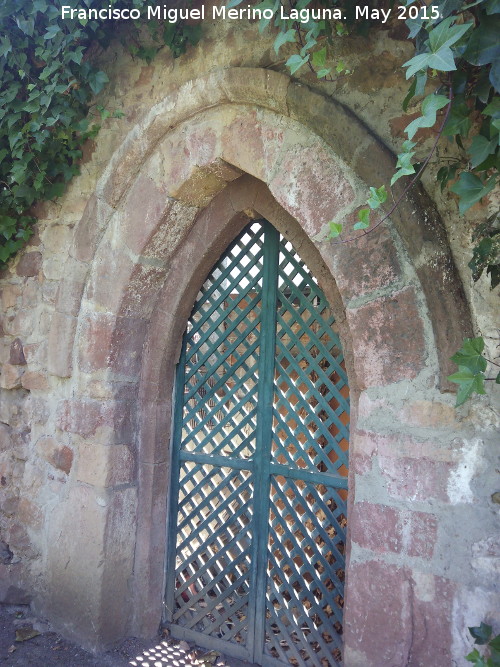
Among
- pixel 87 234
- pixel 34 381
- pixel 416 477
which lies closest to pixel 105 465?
pixel 34 381

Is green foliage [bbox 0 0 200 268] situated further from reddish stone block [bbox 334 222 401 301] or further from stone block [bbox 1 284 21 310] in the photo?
reddish stone block [bbox 334 222 401 301]

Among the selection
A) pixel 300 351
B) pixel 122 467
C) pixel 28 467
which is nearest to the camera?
pixel 300 351

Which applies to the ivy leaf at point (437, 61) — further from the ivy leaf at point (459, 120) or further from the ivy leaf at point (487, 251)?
the ivy leaf at point (487, 251)

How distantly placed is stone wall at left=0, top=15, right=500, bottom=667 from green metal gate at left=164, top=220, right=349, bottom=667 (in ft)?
0.49

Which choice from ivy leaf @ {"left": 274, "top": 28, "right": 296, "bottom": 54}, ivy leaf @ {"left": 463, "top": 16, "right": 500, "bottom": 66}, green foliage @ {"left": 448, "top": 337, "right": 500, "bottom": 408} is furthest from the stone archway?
ivy leaf @ {"left": 463, "top": 16, "right": 500, "bottom": 66}

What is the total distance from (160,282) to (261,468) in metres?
1.04

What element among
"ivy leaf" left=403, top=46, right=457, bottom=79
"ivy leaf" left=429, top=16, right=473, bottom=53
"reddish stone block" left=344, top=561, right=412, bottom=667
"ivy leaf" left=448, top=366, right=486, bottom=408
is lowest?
"reddish stone block" left=344, top=561, right=412, bottom=667

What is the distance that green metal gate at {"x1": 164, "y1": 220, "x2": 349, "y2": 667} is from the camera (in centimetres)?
266

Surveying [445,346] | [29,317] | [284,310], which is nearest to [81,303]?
[29,317]

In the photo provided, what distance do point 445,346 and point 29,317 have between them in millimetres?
2255

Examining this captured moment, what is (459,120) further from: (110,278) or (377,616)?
(110,278)

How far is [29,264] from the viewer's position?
3.27m

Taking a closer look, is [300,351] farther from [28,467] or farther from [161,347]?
[28,467]

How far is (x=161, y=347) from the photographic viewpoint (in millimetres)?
3037
